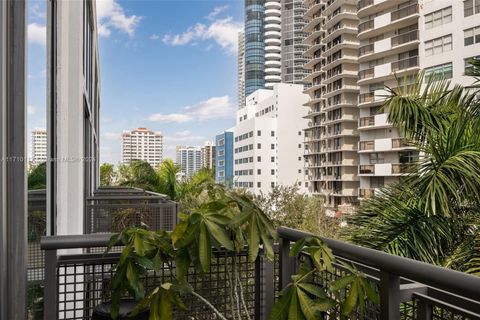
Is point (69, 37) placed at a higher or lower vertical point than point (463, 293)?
higher

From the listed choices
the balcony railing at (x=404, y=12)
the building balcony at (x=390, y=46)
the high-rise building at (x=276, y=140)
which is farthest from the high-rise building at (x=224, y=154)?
the balcony railing at (x=404, y=12)

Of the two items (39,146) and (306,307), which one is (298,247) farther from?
(39,146)

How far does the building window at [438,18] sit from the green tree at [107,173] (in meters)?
17.0

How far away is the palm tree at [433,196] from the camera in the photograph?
3582 millimetres

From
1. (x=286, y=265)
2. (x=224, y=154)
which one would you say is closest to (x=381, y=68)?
(x=286, y=265)

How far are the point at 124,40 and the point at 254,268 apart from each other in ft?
102

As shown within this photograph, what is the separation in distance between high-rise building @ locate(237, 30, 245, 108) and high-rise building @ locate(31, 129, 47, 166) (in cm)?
4313

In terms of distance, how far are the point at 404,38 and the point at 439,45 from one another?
2880 millimetres

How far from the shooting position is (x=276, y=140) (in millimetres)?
39188

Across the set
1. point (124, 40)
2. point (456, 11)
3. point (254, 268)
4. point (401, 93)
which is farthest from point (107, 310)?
point (124, 40)

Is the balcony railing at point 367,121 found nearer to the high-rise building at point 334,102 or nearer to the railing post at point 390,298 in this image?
the high-rise building at point 334,102

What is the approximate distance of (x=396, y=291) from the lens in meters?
0.96

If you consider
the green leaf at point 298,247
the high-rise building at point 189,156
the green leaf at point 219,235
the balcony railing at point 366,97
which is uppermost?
the balcony railing at point 366,97

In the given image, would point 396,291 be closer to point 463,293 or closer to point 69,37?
point 463,293
